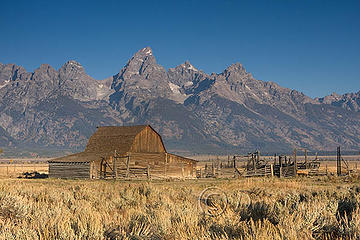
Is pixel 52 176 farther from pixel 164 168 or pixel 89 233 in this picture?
pixel 89 233

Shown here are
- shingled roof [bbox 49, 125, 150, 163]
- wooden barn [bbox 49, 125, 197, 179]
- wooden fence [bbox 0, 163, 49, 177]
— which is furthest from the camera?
wooden fence [bbox 0, 163, 49, 177]

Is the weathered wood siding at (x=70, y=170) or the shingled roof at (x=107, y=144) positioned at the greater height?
the shingled roof at (x=107, y=144)

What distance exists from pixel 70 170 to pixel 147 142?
34.4 ft

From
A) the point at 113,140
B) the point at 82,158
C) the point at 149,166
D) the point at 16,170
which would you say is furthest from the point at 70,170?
the point at 16,170

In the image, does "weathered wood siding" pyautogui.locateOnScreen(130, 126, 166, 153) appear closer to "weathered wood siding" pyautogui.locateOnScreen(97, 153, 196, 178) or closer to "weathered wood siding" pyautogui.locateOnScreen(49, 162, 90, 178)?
"weathered wood siding" pyautogui.locateOnScreen(97, 153, 196, 178)

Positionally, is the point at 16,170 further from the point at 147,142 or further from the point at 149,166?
the point at 149,166

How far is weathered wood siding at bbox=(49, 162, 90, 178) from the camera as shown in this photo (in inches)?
1517

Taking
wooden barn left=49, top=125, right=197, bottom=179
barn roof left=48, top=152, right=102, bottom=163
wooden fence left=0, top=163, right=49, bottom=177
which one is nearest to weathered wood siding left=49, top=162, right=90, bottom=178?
wooden barn left=49, top=125, right=197, bottom=179

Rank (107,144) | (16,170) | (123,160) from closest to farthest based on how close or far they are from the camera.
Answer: (123,160) < (107,144) < (16,170)

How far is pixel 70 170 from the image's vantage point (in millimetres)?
39906

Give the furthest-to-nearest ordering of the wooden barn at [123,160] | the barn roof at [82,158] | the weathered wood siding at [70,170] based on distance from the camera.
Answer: the barn roof at [82,158]
the wooden barn at [123,160]
the weathered wood siding at [70,170]

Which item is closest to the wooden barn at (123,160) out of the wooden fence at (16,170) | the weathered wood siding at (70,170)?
the weathered wood siding at (70,170)

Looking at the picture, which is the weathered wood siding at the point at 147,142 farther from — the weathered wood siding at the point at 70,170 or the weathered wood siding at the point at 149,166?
the weathered wood siding at the point at 70,170

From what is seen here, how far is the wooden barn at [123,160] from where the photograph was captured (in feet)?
128
